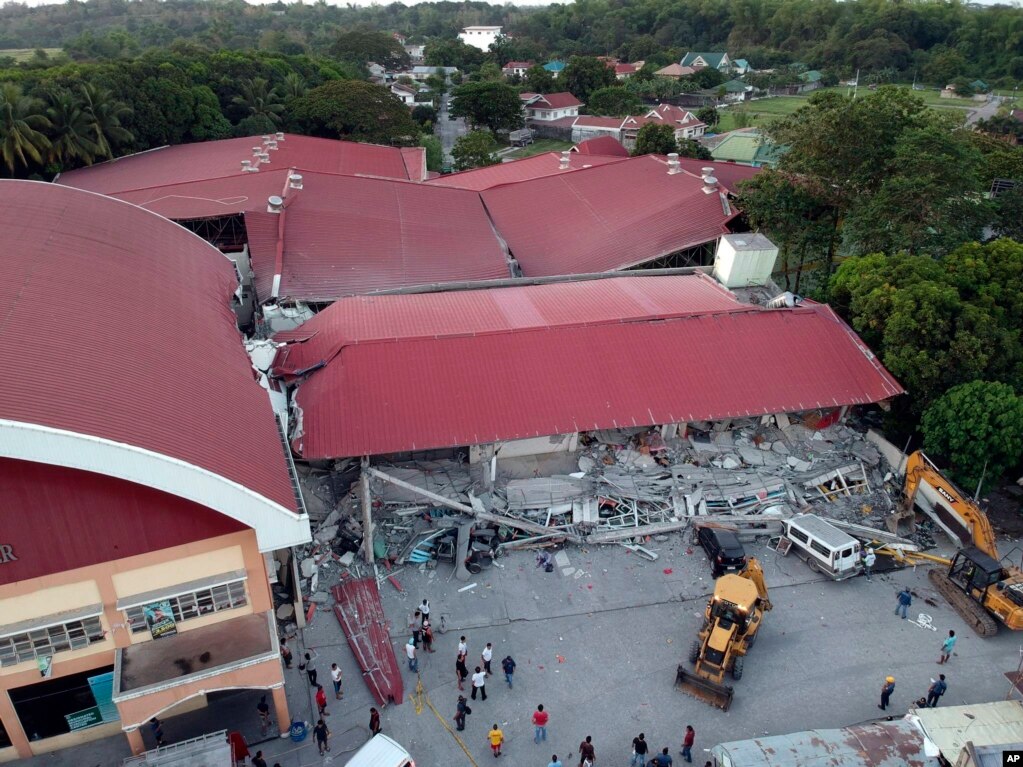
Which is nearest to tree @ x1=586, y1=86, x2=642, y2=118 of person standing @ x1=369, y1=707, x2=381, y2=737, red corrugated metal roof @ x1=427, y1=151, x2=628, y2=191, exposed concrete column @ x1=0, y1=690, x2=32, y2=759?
red corrugated metal roof @ x1=427, y1=151, x2=628, y2=191

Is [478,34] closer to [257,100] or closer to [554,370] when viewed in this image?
[257,100]

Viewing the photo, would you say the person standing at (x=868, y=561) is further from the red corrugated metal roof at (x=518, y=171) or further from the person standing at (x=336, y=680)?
the red corrugated metal roof at (x=518, y=171)

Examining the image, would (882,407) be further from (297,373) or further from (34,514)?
(34,514)

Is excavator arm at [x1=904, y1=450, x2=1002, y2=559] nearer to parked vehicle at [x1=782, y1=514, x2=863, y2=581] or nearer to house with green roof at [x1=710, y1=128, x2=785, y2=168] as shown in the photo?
parked vehicle at [x1=782, y1=514, x2=863, y2=581]

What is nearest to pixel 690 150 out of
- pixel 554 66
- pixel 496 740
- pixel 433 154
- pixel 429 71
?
pixel 433 154

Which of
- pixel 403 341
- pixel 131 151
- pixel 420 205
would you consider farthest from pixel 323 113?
pixel 403 341

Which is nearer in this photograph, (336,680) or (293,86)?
(336,680)
